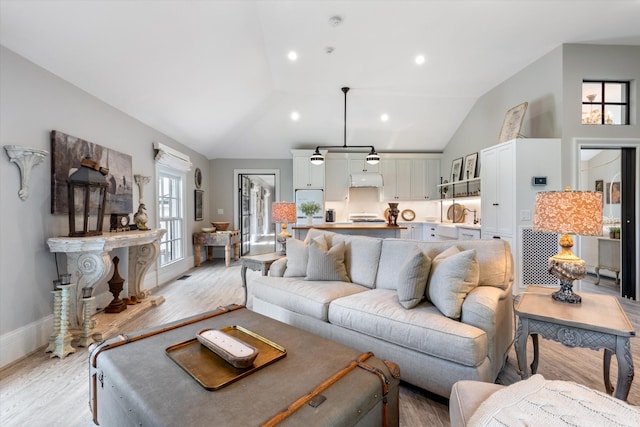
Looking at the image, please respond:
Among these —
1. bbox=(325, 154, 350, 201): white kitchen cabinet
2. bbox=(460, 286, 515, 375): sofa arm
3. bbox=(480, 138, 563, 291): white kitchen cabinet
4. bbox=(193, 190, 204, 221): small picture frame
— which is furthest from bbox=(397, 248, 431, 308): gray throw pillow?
bbox=(193, 190, 204, 221): small picture frame

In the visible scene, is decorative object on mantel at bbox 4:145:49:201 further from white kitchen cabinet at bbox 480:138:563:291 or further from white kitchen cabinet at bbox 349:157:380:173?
white kitchen cabinet at bbox 349:157:380:173

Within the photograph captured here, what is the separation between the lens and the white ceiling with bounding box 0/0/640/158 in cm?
263

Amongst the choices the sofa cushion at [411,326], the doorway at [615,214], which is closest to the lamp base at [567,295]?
the sofa cushion at [411,326]

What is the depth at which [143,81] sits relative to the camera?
11.4ft

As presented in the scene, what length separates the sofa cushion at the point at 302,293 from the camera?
2422mm

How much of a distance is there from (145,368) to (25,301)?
2033 mm

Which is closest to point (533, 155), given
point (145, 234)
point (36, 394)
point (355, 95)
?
point (355, 95)

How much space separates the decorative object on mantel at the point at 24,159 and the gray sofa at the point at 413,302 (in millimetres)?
2094

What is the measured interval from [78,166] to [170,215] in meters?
2.45

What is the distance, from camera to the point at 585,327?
153 cm

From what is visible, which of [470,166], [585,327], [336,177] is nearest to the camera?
[585,327]

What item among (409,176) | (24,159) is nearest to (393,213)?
(409,176)

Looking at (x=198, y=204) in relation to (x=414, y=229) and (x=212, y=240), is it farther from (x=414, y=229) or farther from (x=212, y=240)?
(x=414, y=229)

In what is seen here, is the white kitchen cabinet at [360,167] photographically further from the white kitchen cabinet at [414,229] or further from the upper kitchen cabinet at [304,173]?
the white kitchen cabinet at [414,229]
